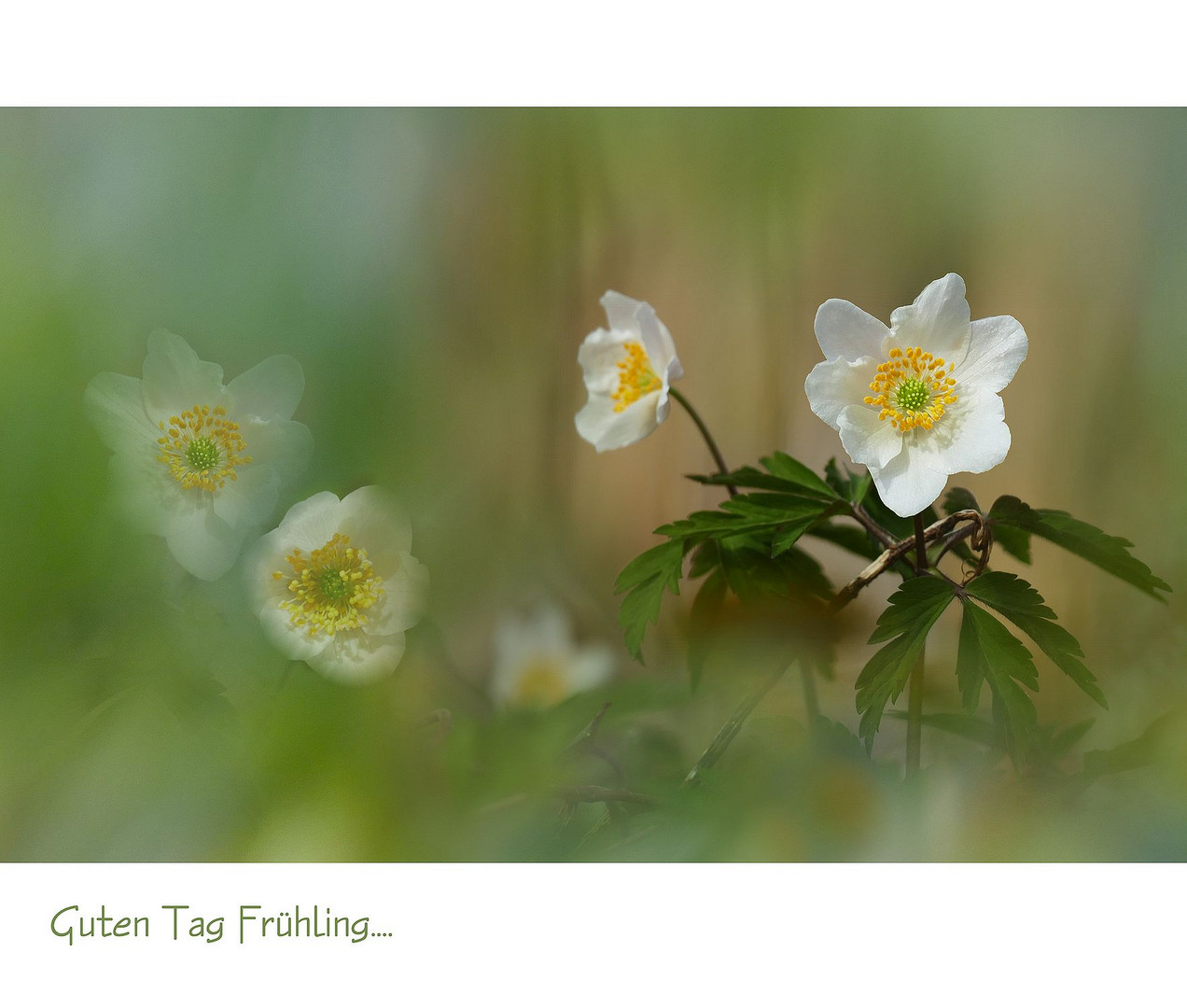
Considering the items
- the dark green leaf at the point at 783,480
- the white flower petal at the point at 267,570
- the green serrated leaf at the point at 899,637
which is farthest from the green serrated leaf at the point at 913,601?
the white flower petal at the point at 267,570

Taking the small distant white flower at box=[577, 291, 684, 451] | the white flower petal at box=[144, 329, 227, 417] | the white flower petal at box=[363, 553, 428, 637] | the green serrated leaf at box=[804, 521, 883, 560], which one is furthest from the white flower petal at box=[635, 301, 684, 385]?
the white flower petal at box=[144, 329, 227, 417]

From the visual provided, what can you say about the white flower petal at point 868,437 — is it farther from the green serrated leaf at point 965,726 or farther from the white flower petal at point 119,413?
the white flower petal at point 119,413

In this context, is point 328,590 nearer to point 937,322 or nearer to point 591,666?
point 591,666

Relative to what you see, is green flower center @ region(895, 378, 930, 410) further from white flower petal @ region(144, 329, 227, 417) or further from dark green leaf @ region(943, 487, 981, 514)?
white flower petal @ region(144, 329, 227, 417)

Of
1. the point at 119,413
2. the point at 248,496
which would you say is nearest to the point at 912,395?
the point at 248,496

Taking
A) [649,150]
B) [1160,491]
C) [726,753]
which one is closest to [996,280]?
[1160,491]
